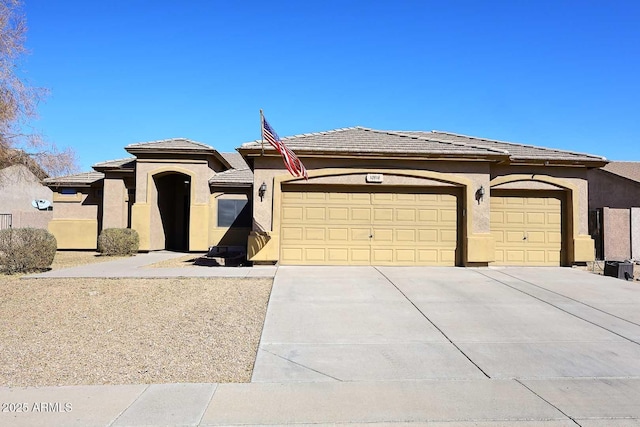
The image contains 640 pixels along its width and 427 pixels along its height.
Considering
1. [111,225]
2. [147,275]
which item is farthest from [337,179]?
[111,225]

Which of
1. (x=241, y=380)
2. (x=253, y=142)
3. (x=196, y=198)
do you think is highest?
(x=253, y=142)

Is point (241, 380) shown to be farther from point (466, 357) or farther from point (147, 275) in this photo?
point (147, 275)

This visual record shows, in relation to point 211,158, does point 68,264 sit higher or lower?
lower

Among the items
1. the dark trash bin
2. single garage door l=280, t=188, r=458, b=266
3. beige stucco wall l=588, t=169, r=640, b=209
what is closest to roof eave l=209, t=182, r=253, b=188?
single garage door l=280, t=188, r=458, b=266

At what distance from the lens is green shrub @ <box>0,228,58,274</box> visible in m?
12.7

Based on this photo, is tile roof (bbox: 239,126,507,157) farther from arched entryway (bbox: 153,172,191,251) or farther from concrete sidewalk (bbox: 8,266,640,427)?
arched entryway (bbox: 153,172,191,251)

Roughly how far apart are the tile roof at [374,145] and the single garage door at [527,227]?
194 cm

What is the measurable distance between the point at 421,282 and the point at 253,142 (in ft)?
21.2

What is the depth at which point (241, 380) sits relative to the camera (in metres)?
5.46

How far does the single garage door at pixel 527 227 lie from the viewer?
14.8 m

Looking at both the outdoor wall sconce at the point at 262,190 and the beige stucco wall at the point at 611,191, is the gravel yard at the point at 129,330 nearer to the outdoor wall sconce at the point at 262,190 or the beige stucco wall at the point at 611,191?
the outdoor wall sconce at the point at 262,190

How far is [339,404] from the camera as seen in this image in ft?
15.6

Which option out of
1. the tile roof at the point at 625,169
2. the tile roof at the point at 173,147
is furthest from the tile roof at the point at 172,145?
the tile roof at the point at 625,169

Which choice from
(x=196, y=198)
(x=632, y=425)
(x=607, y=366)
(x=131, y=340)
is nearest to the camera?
(x=632, y=425)
